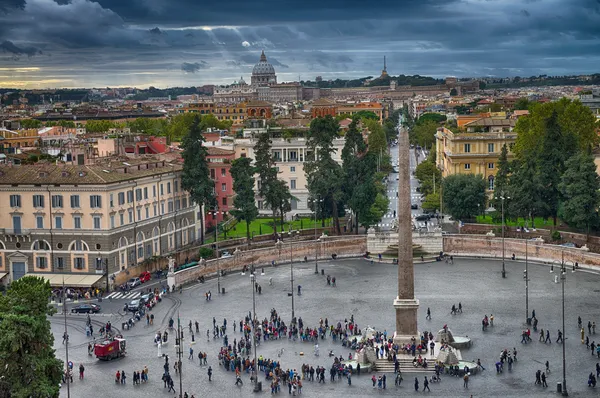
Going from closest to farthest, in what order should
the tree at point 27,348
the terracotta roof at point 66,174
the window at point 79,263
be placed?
the tree at point 27,348
the window at point 79,263
the terracotta roof at point 66,174

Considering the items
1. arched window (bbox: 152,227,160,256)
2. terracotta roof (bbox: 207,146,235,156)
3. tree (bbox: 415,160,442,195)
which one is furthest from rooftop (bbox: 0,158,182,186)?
tree (bbox: 415,160,442,195)

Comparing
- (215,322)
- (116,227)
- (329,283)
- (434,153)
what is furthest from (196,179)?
(434,153)

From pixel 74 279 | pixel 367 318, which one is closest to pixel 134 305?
pixel 74 279

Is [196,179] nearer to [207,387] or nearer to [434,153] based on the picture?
[207,387]

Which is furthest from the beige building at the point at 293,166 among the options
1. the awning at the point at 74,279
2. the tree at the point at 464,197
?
the awning at the point at 74,279

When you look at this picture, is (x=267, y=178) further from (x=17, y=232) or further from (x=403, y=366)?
(x=403, y=366)

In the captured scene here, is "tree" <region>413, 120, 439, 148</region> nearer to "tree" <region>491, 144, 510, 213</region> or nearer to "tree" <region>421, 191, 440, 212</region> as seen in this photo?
"tree" <region>421, 191, 440, 212</region>

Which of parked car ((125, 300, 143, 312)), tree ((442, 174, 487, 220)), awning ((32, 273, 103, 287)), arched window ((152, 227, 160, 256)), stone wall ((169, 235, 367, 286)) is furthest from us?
tree ((442, 174, 487, 220))

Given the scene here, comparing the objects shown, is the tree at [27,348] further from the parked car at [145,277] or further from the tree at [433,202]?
the tree at [433,202]
